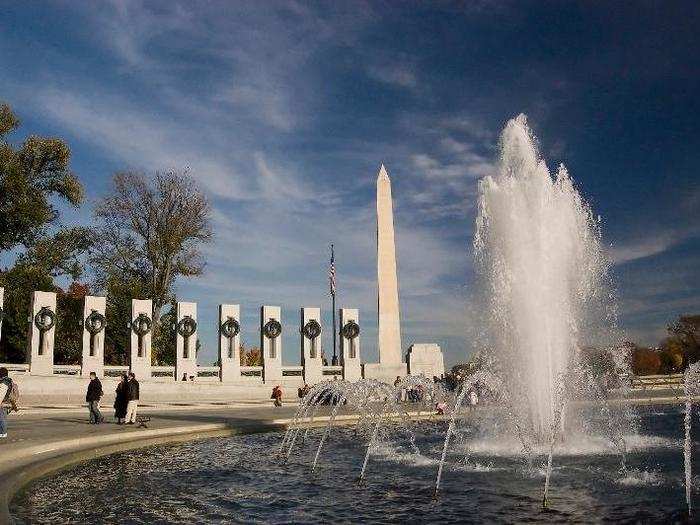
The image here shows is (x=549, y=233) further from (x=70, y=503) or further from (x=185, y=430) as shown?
(x=70, y=503)

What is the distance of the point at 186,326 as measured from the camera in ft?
123

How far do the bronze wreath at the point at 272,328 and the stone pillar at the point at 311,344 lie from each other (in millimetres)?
1647

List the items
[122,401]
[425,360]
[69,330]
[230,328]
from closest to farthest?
[122,401], [230,328], [425,360], [69,330]

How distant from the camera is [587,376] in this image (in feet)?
57.8

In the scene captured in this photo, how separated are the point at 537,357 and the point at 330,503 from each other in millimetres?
8928

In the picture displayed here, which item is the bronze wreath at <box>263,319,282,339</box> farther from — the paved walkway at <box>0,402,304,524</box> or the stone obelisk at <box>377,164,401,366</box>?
the paved walkway at <box>0,402,304,524</box>

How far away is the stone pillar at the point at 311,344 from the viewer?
40213 millimetres

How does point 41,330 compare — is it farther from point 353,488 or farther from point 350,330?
point 353,488

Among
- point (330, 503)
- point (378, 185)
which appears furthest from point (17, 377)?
point (330, 503)

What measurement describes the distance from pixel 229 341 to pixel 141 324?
5358mm

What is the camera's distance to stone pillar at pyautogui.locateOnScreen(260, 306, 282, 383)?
3938cm

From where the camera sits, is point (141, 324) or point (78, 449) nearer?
point (78, 449)

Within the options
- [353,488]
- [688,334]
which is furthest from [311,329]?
[688,334]

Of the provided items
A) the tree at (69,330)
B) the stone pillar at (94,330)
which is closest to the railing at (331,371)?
the stone pillar at (94,330)
